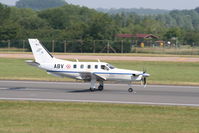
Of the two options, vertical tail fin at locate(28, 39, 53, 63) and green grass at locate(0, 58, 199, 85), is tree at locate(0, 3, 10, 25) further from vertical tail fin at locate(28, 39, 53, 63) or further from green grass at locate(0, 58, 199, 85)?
vertical tail fin at locate(28, 39, 53, 63)

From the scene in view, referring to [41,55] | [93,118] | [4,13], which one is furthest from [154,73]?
[4,13]

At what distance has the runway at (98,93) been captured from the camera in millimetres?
28047

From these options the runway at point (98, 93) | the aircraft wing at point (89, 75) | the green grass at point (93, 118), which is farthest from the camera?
the aircraft wing at point (89, 75)

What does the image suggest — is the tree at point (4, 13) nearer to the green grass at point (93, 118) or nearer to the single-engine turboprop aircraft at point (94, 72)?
the single-engine turboprop aircraft at point (94, 72)

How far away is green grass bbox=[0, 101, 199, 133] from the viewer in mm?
18906

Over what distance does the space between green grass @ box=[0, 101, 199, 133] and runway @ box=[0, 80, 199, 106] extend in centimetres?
238

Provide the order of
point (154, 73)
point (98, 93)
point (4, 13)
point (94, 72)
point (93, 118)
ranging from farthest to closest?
point (4, 13)
point (154, 73)
point (94, 72)
point (98, 93)
point (93, 118)

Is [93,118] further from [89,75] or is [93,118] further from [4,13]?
[4,13]

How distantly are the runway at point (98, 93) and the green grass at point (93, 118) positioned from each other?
2.38 metres

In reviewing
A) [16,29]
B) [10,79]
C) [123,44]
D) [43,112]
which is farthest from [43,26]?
[43,112]

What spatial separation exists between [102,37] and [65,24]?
153 feet

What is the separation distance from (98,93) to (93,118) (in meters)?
10.0

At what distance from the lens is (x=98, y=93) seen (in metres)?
31.3

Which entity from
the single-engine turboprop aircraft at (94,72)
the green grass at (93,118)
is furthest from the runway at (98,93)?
the green grass at (93,118)
